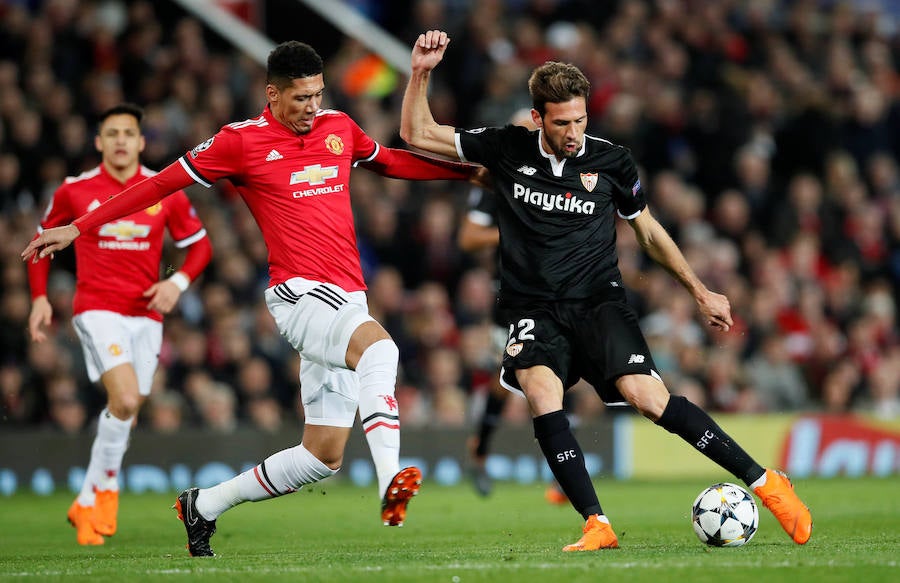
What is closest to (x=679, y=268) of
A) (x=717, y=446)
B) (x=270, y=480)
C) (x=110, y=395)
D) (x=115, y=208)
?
(x=717, y=446)

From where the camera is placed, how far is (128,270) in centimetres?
947

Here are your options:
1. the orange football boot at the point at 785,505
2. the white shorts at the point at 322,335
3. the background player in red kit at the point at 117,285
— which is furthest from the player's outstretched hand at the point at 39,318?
the orange football boot at the point at 785,505

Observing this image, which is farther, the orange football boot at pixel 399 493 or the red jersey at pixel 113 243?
the red jersey at pixel 113 243

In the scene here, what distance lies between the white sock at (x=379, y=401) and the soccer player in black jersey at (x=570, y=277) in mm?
906

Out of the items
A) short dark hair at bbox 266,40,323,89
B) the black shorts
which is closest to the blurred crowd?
the black shorts

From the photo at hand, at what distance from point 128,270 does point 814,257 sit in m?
10.5

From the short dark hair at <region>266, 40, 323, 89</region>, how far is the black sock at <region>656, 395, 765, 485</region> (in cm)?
251

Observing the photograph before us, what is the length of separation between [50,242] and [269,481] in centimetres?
165

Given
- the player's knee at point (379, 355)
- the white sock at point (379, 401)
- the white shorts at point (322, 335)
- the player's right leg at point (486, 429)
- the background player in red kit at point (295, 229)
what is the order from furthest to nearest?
the player's right leg at point (486, 429)
the background player in red kit at point (295, 229)
the white shorts at point (322, 335)
the player's knee at point (379, 355)
the white sock at point (379, 401)

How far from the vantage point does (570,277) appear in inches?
295

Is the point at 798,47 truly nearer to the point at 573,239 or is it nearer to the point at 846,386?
the point at 846,386

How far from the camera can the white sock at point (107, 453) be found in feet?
30.4

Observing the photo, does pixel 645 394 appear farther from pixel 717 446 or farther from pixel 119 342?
pixel 119 342

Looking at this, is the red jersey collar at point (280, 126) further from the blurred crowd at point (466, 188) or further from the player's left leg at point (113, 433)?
the blurred crowd at point (466, 188)
